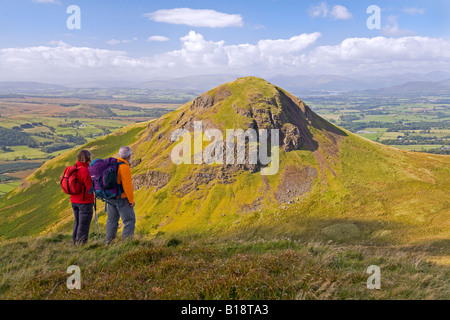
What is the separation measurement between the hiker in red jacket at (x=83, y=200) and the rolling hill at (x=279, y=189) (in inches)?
1756

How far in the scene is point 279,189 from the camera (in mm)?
77062

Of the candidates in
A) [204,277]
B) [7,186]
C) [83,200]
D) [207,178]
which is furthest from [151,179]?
[7,186]

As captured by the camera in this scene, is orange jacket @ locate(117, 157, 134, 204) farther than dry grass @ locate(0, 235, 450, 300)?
Yes

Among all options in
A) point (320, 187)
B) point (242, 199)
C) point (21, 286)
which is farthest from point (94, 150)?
point (21, 286)

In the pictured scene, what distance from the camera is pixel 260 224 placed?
217 feet

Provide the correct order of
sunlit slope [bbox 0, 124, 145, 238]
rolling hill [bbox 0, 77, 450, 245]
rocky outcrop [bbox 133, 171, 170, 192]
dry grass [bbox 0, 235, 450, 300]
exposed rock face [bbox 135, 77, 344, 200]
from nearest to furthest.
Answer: dry grass [bbox 0, 235, 450, 300]
rolling hill [bbox 0, 77, 450, 245]
exposed rock face [bbox 135, 77, 344, 200]
rocky outcrop [bbox 133, 171, 170, 192]
sunlit slope [bbox 0, 124, 145, 238]

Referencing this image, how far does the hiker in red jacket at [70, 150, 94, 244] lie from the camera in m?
11.1

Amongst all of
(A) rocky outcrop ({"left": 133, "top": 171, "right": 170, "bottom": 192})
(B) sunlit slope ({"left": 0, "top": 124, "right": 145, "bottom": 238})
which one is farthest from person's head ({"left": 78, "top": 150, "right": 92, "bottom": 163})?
(B) sunlit slope ({"left": 0, "top": 124, "right": 145, "bottom": 238})

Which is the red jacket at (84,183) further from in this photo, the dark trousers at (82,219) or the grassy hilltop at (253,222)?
the grassy hilltop at (253,222)

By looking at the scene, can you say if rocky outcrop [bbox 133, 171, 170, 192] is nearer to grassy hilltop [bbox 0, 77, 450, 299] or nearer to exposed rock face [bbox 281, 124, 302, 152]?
grassy hilltop [bbox 0, 77, 450, 299]

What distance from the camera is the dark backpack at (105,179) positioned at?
10992mm

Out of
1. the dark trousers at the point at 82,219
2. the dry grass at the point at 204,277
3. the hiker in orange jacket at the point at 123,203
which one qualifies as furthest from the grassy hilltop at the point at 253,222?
the hiker in orange jacket at the point at 123,203
